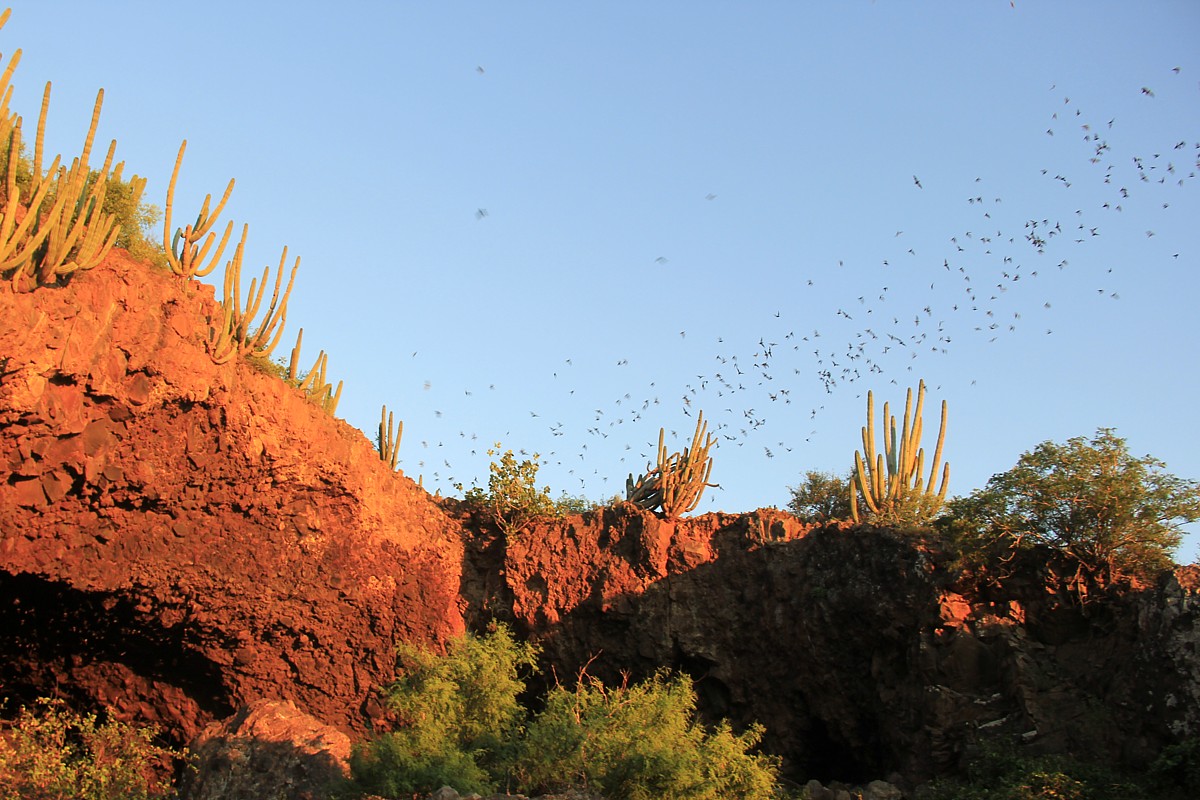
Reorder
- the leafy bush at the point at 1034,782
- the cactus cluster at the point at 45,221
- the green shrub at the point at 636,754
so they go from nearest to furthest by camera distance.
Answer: the cactus cluster at the point at 45,221 → the green shrub at the point at 636,754 → the leafy bush at the point at 1034,782

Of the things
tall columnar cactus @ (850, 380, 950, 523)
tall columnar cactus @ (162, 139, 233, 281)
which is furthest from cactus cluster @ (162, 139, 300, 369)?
tall columnar cactus @ (850, 380, 950, 523)

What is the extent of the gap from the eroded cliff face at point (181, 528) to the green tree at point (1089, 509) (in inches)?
425

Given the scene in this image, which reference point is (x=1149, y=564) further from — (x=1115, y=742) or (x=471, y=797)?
(x=471, y=797)

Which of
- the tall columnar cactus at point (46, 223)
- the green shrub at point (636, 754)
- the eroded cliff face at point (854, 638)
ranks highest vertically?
the tall columnar cactus at point (46, 223)

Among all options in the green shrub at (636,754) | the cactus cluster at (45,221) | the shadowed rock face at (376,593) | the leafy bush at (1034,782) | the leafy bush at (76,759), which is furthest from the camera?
the leafy bush at (76,759)

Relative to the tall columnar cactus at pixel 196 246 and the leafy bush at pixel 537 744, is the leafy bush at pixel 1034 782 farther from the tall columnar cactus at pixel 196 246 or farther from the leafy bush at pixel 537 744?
the tall columnar cactus at pixel 196 246

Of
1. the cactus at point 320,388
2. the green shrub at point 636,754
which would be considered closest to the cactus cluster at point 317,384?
the cactus at point 320,388

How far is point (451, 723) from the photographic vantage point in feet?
62.2

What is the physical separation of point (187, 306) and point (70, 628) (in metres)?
6.41

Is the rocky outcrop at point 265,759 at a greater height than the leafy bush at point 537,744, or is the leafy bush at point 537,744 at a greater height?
the leafy bush at point 537,744

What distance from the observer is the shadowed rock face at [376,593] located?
17828 mm

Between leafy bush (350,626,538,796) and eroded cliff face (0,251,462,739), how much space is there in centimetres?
224

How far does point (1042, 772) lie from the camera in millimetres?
17594

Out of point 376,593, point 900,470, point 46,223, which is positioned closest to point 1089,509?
point 900,470
